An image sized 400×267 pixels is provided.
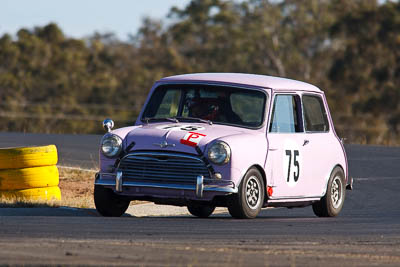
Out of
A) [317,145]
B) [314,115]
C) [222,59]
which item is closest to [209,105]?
[317,145]

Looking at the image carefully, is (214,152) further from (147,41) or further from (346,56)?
(147,41)

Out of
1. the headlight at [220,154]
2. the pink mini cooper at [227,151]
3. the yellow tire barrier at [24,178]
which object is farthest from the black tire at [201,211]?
the headlight at [220,154]

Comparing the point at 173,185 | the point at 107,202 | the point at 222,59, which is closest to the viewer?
the point at 173,185

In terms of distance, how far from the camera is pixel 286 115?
12.8 meters

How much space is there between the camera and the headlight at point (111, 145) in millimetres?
11539

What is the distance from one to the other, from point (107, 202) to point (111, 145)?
2.20 ft

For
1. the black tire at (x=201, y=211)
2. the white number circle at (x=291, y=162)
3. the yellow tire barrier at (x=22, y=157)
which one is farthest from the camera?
the yellow tire barrier at (x=22, y=157)

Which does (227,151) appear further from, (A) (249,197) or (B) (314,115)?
(B) (314,115)

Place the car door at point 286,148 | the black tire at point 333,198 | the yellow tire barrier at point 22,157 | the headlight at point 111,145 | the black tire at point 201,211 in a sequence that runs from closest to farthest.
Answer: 1. the headlight at point 111,145
2. the car door at point 286,148
3. the black tire at point 333,198
4. the black tire at point 201,211
5. the yellow tire barrier at point 22,157

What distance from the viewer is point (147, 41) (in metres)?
76.8

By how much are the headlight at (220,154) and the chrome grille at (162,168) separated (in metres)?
0.14

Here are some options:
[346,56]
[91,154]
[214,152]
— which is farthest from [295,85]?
[346,56]

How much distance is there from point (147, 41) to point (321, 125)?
63.9 metres

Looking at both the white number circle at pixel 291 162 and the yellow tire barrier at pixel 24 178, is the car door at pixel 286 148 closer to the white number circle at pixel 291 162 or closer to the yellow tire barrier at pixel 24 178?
the white number circle at pixel 291 162
